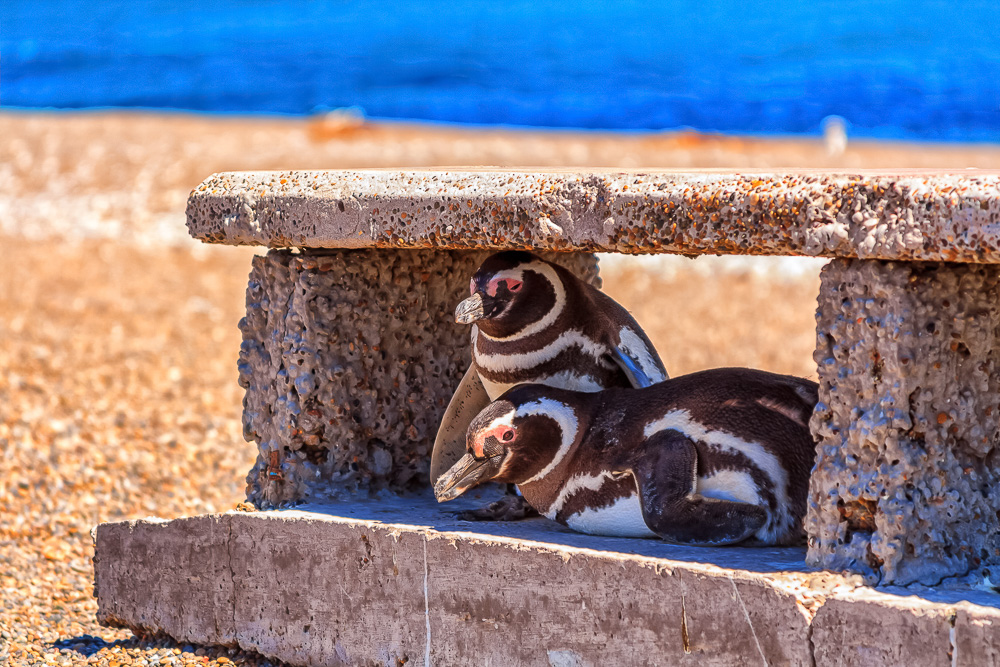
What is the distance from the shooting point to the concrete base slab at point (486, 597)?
2.62m

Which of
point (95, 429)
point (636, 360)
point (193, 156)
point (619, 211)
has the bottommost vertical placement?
point (95, 429)

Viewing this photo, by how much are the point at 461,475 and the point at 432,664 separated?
21.4 inches

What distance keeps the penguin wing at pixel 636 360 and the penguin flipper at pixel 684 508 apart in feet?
1.78

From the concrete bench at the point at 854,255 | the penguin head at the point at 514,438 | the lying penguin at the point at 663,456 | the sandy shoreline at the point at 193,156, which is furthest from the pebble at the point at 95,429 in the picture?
the sandy shoreline at the point at 193,156

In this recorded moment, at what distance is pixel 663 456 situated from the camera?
308 centimetres

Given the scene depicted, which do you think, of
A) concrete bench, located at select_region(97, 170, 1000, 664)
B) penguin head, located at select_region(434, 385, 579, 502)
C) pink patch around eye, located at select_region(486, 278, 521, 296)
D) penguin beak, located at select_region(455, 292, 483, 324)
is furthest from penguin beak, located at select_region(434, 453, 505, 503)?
pink patch around eye, located at select_region(486, 278, 521, 296)

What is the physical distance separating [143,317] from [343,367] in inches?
328

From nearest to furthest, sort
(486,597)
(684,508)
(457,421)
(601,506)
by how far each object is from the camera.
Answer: (684,508) < (486,597) < (601,506) < (457,421)

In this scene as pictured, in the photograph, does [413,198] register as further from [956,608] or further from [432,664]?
[956,608]

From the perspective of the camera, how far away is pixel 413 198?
10.8 feet

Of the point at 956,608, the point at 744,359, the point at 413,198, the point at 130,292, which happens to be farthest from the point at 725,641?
the point at 130,292

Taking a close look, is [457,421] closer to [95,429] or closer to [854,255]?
[854,255]

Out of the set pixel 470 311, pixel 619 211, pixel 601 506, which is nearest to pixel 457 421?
pixel 470 311

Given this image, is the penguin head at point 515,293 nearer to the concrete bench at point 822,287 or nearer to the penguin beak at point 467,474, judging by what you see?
the concrete bench at point 822,287
